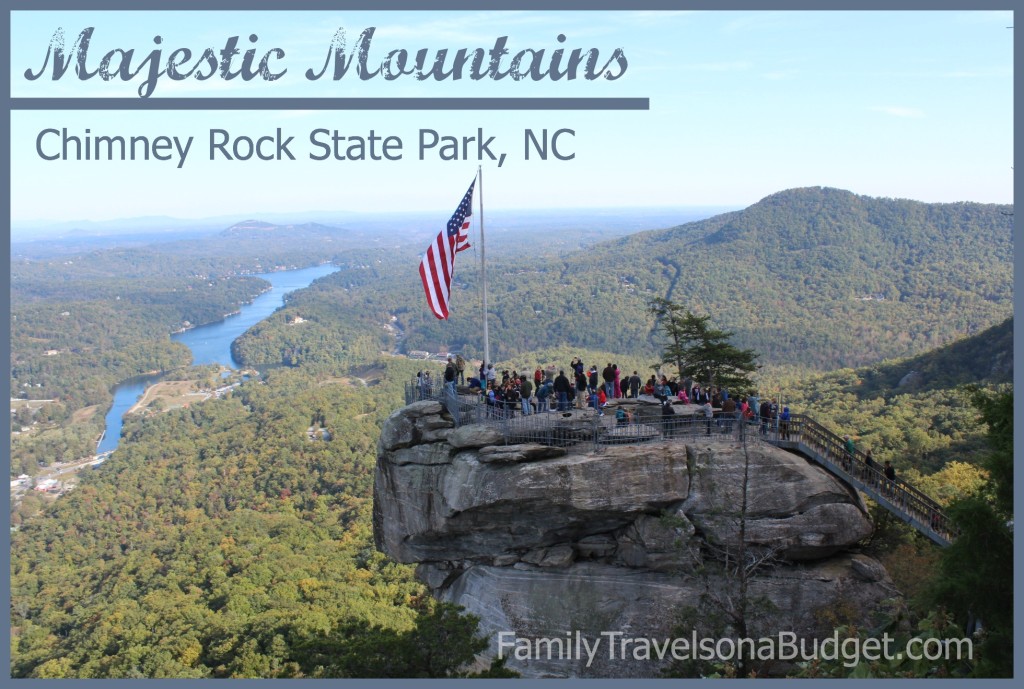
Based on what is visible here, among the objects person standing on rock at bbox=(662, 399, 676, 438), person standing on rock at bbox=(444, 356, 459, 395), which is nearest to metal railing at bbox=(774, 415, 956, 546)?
person standing on rock at bbox=(662, 399, 676, 438)

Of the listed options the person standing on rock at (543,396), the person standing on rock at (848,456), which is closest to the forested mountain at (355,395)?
the person standing on rock at (848,456)

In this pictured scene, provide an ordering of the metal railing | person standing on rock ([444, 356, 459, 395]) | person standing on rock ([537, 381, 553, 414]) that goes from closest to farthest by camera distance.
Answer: the metal railing → person standing on rock ([537, 381, 553, 414]) → person standing on rock ([444, 356, 459, 395])

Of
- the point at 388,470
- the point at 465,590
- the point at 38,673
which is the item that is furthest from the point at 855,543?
the point at 38,673

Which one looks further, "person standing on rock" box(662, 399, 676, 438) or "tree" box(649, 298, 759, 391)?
"tree" box(649, 298, 759, 391)

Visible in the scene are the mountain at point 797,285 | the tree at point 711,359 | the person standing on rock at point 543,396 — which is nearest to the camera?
the person standing on rock at point 543,396

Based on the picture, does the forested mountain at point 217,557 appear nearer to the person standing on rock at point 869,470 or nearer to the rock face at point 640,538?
the rock face at point 640,538

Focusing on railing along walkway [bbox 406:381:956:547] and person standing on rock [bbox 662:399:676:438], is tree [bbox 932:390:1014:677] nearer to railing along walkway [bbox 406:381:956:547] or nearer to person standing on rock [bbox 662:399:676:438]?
railing along walkway [bbox 406:381:956:547]

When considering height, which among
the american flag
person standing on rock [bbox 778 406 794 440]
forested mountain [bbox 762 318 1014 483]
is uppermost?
the american flag
